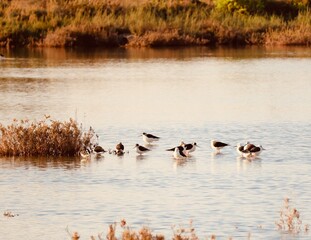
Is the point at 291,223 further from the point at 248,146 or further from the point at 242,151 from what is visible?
the point at 242,151

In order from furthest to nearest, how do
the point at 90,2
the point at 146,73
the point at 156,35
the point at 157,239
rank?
the point at 90,2 < the point at 156,35 < the point at 146,73 < the point at 157,239

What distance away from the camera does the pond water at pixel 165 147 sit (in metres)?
14.0

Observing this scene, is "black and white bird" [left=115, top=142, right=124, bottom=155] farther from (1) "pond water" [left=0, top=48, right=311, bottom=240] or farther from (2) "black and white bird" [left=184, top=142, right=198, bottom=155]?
(2) "black and white bird" [left=184, top=142, right=198, bottom=155]

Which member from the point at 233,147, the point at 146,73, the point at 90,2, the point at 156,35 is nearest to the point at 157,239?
the point at 233,147

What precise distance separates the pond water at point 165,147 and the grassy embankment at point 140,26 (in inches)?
297

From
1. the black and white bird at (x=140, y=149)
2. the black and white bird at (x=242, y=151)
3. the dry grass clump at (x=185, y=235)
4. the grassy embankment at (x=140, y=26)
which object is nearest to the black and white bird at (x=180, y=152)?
the black and white bird at (x=140, y=149)

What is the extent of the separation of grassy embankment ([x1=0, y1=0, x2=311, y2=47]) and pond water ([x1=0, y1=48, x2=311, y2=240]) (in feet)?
24.8

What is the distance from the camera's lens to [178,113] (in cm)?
2502

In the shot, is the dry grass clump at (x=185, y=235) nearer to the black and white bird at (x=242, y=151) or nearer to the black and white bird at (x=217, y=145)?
the black and white bird at (x=242, y=151)

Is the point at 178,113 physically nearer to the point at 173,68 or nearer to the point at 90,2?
the point at 173,68

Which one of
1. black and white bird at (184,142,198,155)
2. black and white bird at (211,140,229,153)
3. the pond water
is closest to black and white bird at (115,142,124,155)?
the pond water

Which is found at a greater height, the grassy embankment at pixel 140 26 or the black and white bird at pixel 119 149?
the grassy embankment at pixel 140 26

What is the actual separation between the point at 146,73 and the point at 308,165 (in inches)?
692

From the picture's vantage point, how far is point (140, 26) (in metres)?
47.7
